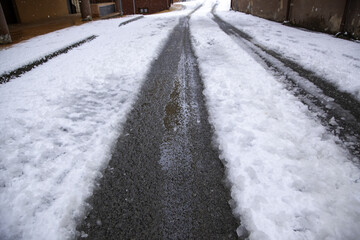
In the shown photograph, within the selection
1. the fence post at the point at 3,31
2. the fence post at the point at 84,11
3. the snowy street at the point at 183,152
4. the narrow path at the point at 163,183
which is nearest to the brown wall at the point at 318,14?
the snowy street at the point at 183,152

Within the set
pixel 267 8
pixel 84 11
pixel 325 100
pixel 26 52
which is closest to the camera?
pixel 325 100

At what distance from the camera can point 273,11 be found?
504 inches

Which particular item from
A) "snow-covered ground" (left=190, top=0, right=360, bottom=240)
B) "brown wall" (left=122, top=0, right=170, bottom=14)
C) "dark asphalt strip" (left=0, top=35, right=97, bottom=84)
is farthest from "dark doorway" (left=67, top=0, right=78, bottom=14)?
"snow-covered ground" (left=190, top=0, right=360, bottom=240)

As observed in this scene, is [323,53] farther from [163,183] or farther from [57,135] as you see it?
[57,135]

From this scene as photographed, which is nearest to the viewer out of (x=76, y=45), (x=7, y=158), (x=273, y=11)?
(x=7, y=158)

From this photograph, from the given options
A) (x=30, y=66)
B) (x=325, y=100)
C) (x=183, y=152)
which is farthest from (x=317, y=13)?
(x=30, y=66)

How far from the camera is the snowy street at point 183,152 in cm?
173

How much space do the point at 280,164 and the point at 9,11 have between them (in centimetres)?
1805

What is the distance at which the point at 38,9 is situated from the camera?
49.4ft

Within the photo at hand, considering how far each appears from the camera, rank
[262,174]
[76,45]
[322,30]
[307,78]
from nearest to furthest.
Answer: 1. [262,174]
2. [307,78]
3. [76,45]
4. [322,30]

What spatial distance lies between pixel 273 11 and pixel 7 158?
1489cm

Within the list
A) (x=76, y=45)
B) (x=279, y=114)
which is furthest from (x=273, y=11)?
(x=279, y=114)

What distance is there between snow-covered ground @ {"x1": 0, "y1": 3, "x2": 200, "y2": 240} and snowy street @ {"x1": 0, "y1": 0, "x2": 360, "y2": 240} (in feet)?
0.05

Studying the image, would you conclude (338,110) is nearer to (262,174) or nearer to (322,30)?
(262,174)
